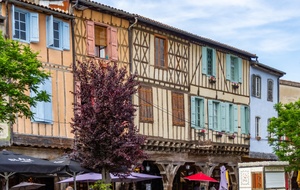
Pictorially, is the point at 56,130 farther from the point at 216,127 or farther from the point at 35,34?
the point at 216,127

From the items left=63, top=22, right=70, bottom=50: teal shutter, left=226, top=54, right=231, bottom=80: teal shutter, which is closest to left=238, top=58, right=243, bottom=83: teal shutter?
left=226, top=54, right=231, bottom=80: teal shutter

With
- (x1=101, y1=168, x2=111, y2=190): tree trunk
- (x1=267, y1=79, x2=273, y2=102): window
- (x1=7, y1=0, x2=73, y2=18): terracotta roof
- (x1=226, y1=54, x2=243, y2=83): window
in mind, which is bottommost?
(x1=101, y1=168, x2=111, y2=190): tree trunk

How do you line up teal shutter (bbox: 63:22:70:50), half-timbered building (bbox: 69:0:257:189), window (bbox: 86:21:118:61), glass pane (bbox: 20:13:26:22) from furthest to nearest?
half-timbered building (bbox: 69:0:257:189) → window (bbox: 86:21:118:61) → teal shutter (bbox: 63:22:70:50) → glass pane (bbox: 20:13:26:22)

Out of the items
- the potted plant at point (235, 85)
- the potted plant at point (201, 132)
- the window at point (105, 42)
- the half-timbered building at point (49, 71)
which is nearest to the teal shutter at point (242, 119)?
the potted plant at point (235, 85)

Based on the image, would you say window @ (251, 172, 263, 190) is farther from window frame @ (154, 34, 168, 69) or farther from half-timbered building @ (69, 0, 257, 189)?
window frame @ (154, 34, 168, 69)

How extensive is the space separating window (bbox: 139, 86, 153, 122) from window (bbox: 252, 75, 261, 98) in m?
10.9

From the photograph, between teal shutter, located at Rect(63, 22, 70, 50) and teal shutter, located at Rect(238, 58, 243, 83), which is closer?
teal shutter, located at Rect(63, 22, 70, 50)

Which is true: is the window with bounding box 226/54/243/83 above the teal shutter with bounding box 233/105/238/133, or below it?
above

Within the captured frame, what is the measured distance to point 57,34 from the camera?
94.3 ft

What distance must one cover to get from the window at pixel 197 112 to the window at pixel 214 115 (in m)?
0.67

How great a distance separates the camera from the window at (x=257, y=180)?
22031 mm

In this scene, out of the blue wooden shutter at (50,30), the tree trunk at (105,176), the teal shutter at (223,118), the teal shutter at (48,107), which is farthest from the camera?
the teal shutter at (223,118)

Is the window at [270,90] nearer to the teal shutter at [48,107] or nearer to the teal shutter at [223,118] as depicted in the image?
the teal shutter at [223,118]

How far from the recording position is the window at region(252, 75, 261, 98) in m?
42.9
